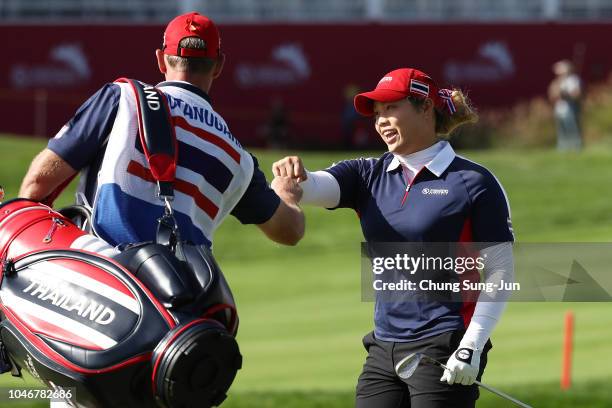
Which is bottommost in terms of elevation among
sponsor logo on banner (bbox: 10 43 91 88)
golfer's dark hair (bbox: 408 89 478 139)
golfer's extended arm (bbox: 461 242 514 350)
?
golfer's extended arm (bbox: 461 242 514 350)

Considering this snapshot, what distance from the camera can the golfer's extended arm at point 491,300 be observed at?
502cm

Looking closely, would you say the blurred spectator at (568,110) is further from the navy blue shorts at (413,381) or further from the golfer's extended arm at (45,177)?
the golfer's extended arm at (45,177)

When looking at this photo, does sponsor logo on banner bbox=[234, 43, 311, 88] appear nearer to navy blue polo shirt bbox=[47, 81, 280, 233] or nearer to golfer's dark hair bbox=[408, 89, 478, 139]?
golfer's dark hair bbox=[408, 89, 478, 139]

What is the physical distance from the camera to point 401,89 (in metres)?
5.26

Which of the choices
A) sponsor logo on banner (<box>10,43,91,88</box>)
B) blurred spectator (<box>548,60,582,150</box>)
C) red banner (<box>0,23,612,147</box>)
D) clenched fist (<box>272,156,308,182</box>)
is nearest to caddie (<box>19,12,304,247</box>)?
clenched fist (<box>272,156,308,182</box>)

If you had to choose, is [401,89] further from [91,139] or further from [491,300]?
[91,139]

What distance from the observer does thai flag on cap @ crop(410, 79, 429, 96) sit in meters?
5.28

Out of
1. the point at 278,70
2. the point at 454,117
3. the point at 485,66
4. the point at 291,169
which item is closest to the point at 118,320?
the point at 291,169

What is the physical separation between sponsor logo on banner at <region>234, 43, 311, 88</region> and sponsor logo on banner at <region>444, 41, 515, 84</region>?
4.05 m

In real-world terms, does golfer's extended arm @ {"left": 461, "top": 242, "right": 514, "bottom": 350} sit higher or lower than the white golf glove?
higher

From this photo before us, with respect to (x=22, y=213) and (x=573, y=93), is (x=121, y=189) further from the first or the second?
(x=573, y=93)

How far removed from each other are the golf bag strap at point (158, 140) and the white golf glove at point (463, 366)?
1.39 meters

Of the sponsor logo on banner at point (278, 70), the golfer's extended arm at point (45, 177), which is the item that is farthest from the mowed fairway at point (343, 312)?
the sponsor logo on banner at point (278, 70)

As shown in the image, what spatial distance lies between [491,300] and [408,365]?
398mm
